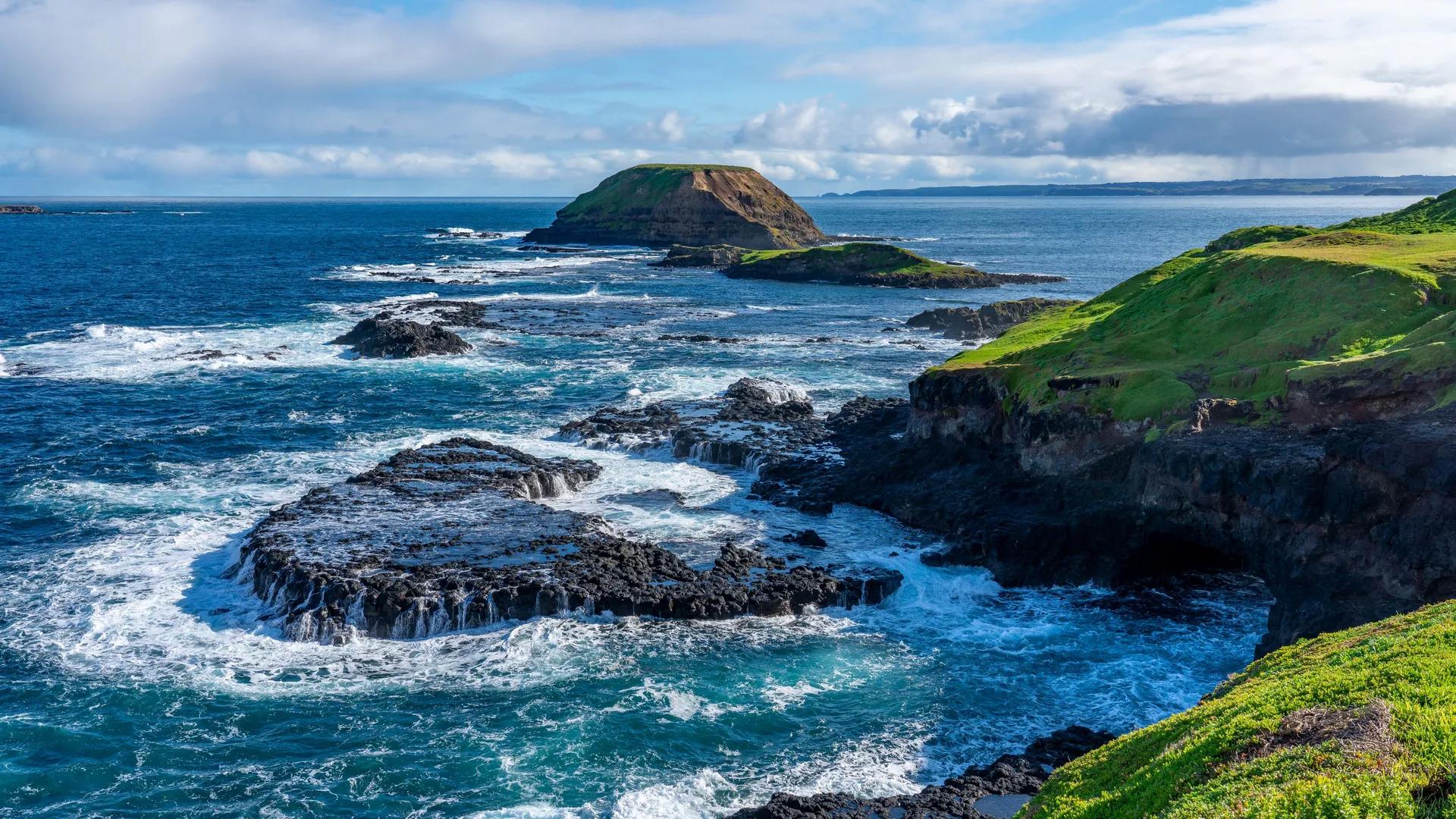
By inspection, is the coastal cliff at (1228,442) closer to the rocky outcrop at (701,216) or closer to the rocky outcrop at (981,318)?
the rocky outcrop at (981,318)

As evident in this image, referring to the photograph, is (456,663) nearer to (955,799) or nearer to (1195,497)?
(955,799)

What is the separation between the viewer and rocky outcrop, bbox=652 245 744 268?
151 m

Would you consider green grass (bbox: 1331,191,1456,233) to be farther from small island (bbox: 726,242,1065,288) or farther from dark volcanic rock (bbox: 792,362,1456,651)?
small island (bbox: 726,242,1065,288)

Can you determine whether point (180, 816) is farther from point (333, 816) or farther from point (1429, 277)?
point (1429, 277)

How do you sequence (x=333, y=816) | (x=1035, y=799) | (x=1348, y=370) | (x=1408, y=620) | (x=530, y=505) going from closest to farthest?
(x=1035, y=799), (x=1408, y=620), (x=333, y=816), (x=1348, y=370), (x=530, y=505)

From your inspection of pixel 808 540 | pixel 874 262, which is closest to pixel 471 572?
pixel 808 540

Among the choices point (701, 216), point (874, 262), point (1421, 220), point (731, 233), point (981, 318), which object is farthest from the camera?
point (701, 216)

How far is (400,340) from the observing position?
76.0m

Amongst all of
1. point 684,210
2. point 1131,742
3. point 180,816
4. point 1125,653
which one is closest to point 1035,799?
point 1131,742

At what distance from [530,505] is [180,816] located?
19895 millimetres

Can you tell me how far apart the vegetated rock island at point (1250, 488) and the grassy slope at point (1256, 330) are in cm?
12

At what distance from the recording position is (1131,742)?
19625 mm

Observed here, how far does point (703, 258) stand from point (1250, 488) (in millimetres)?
123417

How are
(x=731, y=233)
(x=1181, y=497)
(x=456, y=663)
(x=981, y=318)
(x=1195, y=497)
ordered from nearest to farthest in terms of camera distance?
(x=456, y=663) < (x=1195, y=497) < (x=1181, y=497) < (x=981, y=318) < (x=731, y=233)
